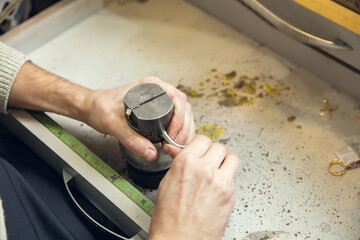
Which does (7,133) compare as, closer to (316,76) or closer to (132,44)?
(132,44)

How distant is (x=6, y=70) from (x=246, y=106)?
65 cm

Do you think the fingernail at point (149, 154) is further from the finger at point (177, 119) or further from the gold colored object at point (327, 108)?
the gold colored object at point (327, 108)

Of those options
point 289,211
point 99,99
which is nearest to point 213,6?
point 99,99

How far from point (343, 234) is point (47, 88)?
785 mm

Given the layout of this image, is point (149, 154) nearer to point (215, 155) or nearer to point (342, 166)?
point (215, 155)

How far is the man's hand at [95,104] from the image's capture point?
2.33 feet

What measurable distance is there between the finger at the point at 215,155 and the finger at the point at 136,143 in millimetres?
112

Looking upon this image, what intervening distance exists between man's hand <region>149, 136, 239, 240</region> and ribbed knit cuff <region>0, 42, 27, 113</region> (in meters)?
0.47

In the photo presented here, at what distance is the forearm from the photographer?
0.85 meters

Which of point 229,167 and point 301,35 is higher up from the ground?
point 301,35

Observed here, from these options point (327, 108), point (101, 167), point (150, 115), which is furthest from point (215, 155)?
point (327, 108)

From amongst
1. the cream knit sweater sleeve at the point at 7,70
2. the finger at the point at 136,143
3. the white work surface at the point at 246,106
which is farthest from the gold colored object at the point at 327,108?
the cream knit sweater sleeve at the point at 7,70

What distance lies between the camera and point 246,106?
3.33 ft

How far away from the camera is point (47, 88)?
2.89 feet
